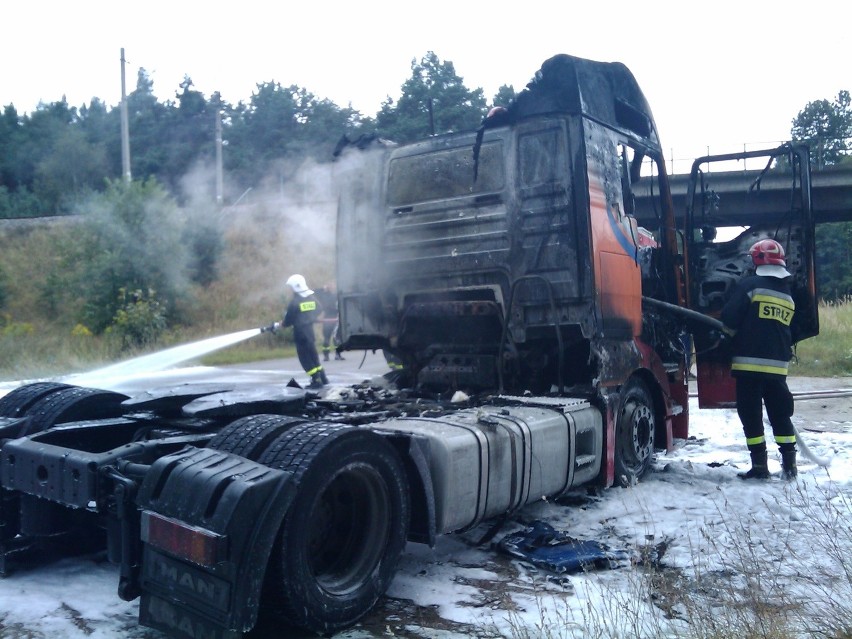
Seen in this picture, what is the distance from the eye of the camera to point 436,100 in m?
13.8

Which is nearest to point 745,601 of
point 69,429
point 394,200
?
point 69,429

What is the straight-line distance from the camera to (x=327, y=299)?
17344mm

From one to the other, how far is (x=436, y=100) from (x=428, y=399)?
905cm

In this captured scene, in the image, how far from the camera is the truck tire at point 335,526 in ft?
10.3

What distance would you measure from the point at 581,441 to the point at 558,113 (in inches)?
87.5

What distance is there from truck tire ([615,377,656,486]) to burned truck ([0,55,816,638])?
1.1 inches

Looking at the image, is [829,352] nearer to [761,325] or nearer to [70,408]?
[761,325]

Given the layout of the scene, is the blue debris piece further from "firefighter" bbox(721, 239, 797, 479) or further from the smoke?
the smoke

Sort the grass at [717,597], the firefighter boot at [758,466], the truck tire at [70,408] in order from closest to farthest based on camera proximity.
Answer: the grass at [717,597] → the truck tire at [70,408] → the firefighter boot at [758,466]

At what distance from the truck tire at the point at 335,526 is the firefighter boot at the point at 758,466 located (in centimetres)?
348

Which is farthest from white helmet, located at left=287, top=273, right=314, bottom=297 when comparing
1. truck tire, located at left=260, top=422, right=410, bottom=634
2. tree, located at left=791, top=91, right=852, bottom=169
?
tree, located at left=791, top=91, right=852, bottom=169

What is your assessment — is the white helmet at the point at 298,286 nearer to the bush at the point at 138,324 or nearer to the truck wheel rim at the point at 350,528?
the truck wheel rim at the point at 350,528

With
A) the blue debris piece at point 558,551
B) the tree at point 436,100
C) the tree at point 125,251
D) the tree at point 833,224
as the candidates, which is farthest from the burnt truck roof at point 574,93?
the tree at point 833,224

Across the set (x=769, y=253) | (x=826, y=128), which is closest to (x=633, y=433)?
(x=769, y=253)
